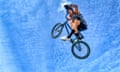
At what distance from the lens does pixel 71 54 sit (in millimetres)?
1771

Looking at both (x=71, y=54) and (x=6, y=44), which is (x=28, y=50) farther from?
(x=71, y=54)

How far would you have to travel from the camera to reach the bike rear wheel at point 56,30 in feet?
5.81

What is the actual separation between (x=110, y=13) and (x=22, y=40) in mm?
522

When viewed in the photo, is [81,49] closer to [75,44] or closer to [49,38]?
[75,44]

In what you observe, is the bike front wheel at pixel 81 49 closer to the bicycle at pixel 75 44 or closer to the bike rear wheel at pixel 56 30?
the bicycle at pixel 75 44

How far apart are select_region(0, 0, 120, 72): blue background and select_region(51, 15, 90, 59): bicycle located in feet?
0.08

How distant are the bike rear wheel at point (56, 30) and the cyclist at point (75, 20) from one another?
50mm

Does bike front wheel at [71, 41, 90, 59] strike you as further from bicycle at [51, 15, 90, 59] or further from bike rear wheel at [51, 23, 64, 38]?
bike rear wheel at [51, 23, 64, 38]

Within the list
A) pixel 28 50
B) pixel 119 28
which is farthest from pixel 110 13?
pixel 28 50

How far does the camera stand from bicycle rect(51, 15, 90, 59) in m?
1.74

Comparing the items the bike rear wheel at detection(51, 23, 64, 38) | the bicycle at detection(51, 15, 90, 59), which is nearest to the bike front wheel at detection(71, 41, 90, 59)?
the bicycle at detection(51, 15, 90, 59)

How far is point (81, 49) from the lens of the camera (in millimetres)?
1740

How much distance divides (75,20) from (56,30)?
124mm

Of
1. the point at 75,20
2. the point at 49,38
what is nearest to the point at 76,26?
the point at 75,20
